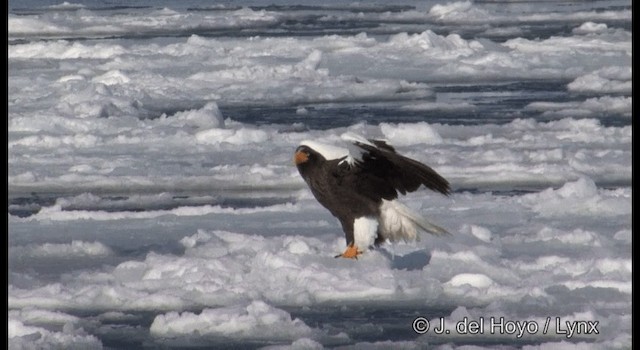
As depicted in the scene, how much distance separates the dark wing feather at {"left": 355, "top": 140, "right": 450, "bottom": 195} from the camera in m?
6.71

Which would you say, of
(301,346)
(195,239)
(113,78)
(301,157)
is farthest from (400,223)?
(113,78)

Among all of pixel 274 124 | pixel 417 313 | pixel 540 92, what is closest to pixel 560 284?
pixel 417 313

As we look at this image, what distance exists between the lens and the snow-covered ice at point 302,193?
18.7 feet

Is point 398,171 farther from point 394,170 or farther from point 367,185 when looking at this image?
point 367,185

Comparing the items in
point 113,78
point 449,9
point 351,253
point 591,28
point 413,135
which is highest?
point 449,9

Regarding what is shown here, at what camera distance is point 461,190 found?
324 inches

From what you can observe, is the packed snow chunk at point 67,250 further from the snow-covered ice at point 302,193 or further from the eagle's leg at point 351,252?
the eagle's leg at point 351,252

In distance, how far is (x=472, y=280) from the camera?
20.2ft

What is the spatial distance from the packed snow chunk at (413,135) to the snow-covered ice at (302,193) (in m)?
0.01

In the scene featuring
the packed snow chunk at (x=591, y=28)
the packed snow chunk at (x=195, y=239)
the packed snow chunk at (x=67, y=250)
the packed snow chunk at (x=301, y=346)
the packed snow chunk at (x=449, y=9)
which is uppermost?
the packed snow chunk at (x=449, y=9)

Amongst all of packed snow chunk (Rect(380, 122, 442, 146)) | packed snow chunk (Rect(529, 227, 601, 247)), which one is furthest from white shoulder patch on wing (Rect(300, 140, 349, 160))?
packed snow chunk (Rect(380, 122, 442, 146))

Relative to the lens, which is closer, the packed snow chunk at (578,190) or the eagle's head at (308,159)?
the eagle's head at (308,159)

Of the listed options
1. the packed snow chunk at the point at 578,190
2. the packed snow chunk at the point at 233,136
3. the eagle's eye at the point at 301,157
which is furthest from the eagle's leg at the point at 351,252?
the packed snow chunk at the point at 233,136

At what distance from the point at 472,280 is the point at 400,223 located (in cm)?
73
